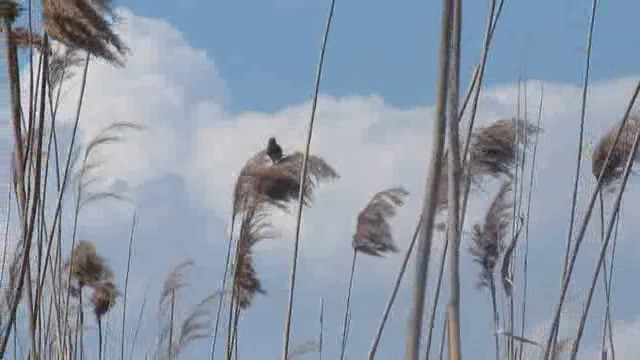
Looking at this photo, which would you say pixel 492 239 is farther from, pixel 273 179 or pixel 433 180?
pixel 433 180

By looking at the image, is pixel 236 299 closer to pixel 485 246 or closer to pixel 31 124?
pixel 485 246

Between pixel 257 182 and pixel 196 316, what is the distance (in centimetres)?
217

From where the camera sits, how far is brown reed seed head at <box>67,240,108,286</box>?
34.2ft

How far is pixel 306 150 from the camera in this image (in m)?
5.14

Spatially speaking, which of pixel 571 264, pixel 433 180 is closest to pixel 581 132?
pixel 571 264

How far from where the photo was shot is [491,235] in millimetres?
9000

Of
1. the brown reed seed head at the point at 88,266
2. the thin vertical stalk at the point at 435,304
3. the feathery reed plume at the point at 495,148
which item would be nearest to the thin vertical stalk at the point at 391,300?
the thin vertical stalk at the point at 435,304

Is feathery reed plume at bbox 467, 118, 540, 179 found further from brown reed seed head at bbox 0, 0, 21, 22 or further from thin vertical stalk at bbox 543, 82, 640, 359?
brown reed seed head at bbox 0, 0, 21, 22

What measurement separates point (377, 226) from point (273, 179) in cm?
261

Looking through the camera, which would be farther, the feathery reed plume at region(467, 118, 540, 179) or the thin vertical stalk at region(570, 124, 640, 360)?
the feathery reed plume at region(467, 118, 540, 179)

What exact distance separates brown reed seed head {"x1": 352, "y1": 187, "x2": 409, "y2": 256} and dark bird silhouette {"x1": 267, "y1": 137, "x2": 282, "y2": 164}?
210 cm

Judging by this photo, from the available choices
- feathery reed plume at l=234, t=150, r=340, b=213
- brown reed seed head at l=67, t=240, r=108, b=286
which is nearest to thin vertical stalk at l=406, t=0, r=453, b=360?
feathery reed plume at l=234, t=150, r=340, b=213

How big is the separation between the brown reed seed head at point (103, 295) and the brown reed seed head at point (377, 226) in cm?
216

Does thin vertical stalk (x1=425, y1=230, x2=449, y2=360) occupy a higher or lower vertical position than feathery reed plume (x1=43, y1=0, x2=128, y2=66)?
lower
